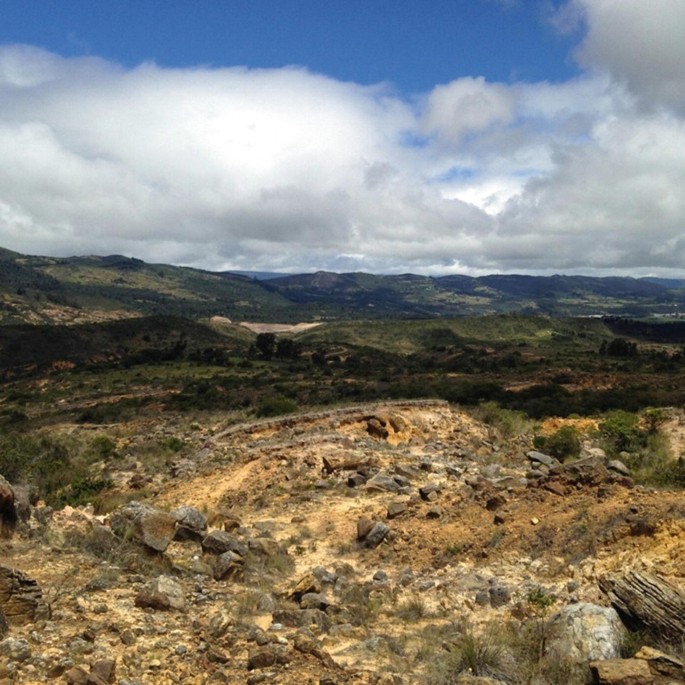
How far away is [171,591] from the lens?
820 cm

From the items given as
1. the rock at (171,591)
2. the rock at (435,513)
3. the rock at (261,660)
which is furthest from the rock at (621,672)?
the rock at (435,513)

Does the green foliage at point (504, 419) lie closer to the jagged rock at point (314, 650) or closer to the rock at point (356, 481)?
the rock at point (356, 481)

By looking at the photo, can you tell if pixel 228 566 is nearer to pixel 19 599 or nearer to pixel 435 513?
pixel 19 599

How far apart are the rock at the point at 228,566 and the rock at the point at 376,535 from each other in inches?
130

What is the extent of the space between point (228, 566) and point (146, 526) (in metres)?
1.91

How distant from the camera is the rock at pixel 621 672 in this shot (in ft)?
18.8

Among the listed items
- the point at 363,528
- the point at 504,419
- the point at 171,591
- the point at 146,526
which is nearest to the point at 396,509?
the point at 363,528

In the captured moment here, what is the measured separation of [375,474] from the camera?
1775 cm

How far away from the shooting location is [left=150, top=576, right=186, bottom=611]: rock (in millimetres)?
7984

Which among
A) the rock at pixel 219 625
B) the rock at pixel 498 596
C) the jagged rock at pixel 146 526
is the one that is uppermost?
the rock at pixel 219 625

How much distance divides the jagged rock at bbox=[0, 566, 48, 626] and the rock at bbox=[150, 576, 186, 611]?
1583 mm

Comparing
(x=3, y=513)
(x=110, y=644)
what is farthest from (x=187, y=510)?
(x=110, y=644)

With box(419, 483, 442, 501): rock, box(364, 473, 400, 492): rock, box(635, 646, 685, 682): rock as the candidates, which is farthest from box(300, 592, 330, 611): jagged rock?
box(364, 473, 400, 492): rock

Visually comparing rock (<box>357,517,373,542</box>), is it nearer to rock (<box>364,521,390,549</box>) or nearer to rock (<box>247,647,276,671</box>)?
rock (<box>364,521,390,549</box>)
